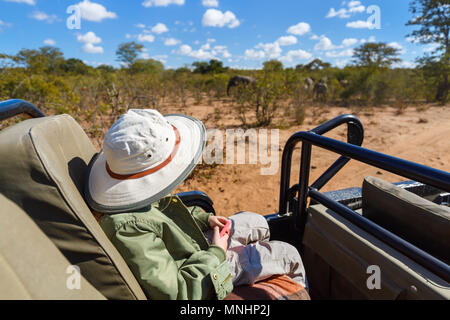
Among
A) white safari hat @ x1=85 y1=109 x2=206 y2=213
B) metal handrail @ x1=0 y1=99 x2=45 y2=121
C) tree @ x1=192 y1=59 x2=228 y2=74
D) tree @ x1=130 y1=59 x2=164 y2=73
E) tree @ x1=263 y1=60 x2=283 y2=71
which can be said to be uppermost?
tree @ x1=192 y1=59 x2=228 y2=74

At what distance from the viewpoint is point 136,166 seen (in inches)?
38.6

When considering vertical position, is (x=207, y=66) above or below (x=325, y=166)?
above

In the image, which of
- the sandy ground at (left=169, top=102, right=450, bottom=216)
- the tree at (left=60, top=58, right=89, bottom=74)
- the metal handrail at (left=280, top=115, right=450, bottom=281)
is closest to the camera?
the metal handrail at (left=280, top=115, right=450, bottom=281)

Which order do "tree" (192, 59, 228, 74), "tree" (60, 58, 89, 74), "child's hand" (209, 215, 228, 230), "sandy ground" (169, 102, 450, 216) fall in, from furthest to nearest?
"tree" (192, 59, 228, 74) → "tree" (60, 58, 89, 74) → "sandy ground" (169, 102, 450, 216) → "child's hand" (209, 215, 228, 230)

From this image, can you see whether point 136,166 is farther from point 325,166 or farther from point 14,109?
point 325,166

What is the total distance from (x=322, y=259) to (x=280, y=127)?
6284 mm

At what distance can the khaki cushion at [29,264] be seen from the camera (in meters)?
0.61

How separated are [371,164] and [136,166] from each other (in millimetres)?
809

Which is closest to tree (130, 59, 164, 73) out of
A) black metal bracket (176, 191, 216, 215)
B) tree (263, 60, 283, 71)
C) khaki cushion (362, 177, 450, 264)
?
tree (263, 60, 283, 71)

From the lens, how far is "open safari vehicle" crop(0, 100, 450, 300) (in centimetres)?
68

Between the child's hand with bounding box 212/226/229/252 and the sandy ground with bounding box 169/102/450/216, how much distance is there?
2.07 metres

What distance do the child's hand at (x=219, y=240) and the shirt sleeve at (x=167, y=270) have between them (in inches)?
5.5

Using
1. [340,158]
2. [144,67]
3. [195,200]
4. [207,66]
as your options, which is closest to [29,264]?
[195,200]

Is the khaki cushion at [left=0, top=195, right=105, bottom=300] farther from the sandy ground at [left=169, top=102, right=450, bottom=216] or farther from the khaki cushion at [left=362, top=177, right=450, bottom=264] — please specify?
the sandy ground at [left=169, top=102, right=450, bottom=216]
